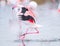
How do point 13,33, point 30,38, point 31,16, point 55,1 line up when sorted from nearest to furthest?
point 31,16, point 30,38, point 13,33, point 55,1

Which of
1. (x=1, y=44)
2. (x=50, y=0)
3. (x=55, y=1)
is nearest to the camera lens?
(x=1, y=44)

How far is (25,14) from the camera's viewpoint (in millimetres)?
7914

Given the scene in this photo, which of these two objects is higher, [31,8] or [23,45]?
[31,8]

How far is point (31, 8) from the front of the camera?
26.7ft

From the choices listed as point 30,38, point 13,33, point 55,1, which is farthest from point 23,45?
point 55,1

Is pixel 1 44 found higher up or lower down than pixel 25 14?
lower down

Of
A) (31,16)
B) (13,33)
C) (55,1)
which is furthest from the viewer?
(55,1)

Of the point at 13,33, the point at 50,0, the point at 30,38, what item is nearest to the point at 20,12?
the point at 30,38

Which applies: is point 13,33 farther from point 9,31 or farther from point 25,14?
point 25,14

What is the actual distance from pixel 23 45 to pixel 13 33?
2.24 metres

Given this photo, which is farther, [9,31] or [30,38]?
[9,31]

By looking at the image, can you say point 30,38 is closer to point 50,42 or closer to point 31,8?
point 50,42

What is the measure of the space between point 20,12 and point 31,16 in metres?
0.29

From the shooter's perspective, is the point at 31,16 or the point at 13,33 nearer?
the point at 31,16
